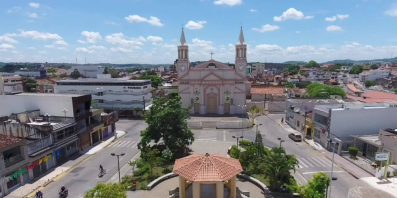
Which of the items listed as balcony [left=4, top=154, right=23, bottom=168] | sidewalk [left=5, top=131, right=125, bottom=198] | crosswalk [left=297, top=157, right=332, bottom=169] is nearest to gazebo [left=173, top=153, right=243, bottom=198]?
crosswalk [left=297, top=157, right=332, bottom=169]

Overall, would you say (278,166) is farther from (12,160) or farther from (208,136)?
(12,160)

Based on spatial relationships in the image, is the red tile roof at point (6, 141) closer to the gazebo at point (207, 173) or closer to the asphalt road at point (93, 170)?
the asphalt road at point (93, 170)

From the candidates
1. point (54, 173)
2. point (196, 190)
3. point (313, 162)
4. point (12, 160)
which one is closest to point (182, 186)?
point (196, 190)

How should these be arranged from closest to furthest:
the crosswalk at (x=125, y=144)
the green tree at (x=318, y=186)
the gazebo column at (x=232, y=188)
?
the green tree at (x=318, y=186) < the gazebo column at (x=232, y=188) < the crosswalk at (x=125, y=144)

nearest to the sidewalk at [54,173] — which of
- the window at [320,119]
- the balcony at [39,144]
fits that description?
the balcony at [39,144]

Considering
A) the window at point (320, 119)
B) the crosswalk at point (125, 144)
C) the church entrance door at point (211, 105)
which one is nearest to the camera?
the window at point (320, 119)

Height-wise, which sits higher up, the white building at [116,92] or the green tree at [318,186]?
the white building at [116,92]

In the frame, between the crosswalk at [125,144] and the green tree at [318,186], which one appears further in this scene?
the crosswalk at [125,144]
